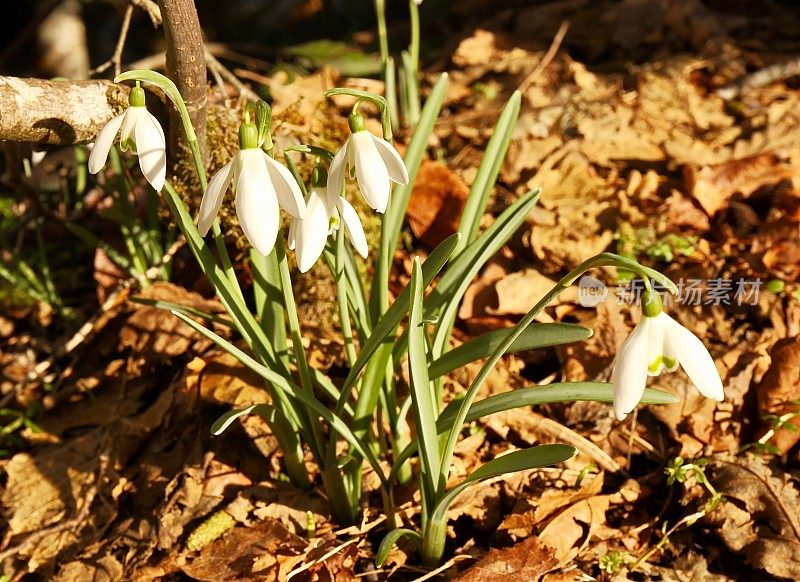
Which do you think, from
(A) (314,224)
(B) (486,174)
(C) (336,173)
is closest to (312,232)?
(A) (314,224)

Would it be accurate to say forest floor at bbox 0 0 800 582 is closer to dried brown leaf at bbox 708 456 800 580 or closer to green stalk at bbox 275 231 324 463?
dried brown leaf at bbox 708 456 800 580

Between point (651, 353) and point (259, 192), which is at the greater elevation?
point (259, 192)

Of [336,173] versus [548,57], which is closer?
[336,173]

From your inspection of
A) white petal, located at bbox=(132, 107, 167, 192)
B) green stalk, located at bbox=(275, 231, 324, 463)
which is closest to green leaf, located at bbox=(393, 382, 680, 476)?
green stalk, located at bbox=(275, 231, 324, 463)

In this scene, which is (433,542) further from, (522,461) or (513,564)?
(522,461)

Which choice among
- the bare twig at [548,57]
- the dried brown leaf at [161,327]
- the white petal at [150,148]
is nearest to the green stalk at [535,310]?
the white petal at [150,148]
